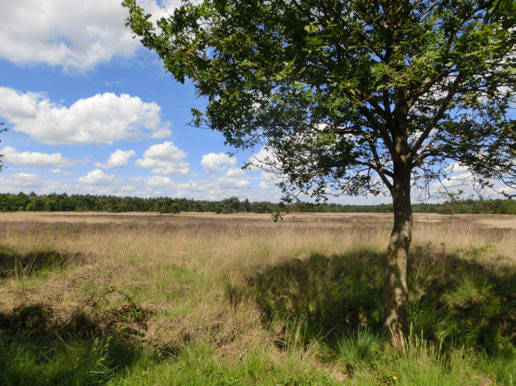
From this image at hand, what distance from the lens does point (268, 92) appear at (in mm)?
3664

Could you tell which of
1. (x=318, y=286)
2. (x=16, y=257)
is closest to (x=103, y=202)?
(x=16, y=257)

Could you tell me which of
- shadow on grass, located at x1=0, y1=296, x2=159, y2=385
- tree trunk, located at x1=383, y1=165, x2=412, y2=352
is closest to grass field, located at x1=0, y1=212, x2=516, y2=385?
shadow on grass, located at x1=0, y1=296, x2=159, y2=385

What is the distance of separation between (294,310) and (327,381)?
2.47 metres

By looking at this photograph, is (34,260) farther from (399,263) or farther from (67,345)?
(399,263)

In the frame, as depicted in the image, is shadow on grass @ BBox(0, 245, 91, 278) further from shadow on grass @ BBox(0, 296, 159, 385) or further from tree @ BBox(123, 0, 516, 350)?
tree @ BBox(123, 0, 516, 350)

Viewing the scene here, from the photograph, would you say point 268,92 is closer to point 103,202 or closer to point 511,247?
point 511,247

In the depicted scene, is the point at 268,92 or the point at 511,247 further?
the point at 511,247

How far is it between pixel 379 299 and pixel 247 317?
3034mm

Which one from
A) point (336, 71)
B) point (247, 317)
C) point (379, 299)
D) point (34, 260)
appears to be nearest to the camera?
point (336, 71)

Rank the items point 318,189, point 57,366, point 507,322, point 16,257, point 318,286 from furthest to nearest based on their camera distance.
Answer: point 16,257
point 318,286
point 507,322
point 318,189
point 57,366

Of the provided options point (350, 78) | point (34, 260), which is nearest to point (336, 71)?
point (350, 78)

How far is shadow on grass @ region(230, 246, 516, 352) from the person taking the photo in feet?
17.8

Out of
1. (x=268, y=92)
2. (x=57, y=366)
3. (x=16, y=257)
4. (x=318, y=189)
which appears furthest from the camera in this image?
(x=16, y=257)

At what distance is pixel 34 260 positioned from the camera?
822 centimetres
